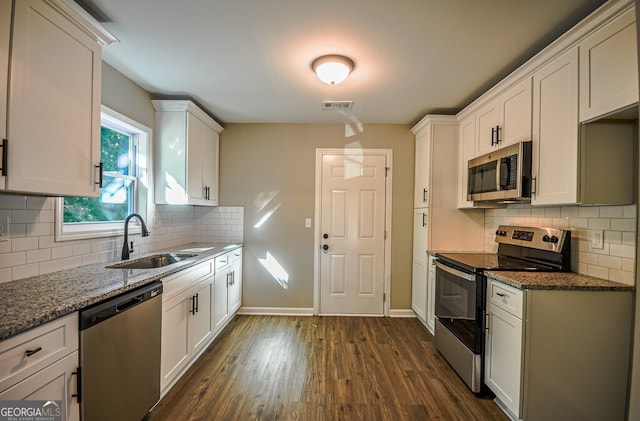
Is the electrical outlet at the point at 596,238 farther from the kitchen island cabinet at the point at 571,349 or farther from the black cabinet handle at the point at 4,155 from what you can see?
the black cabinet handle at the point at 4,155

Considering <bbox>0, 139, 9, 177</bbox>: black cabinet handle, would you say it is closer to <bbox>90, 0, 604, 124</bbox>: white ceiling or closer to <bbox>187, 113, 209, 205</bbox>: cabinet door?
<bbox>90, 0, 604, 124</bbox>: white ceiling

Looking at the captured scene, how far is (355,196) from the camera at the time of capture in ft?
11.7

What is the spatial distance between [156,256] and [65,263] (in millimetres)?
718

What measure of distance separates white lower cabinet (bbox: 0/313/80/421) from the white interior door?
2.60 m

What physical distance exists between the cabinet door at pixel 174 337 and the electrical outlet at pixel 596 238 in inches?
113

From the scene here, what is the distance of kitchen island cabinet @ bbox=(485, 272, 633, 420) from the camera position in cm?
161

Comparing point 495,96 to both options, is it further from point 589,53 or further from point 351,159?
point 351,159

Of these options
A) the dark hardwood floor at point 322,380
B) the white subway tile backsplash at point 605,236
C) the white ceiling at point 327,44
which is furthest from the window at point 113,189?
the white subway tile backsplash at point 605,236

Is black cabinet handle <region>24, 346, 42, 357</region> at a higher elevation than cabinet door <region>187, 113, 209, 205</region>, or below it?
below

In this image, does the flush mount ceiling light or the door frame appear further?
the door frame

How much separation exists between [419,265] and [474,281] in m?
1.26

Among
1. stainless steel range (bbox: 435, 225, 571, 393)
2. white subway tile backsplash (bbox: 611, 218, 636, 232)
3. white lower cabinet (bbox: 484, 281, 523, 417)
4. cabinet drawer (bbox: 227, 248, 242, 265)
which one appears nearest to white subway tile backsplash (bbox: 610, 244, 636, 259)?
white subway tile backsplash (bbox: 611, 218, 636, 232)

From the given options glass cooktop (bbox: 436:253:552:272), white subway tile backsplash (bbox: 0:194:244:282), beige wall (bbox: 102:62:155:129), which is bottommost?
glass cooktop (bbox: 436:253:552:272)

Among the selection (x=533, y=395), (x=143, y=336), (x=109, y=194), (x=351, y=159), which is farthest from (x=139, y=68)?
(x=533, y=395)
